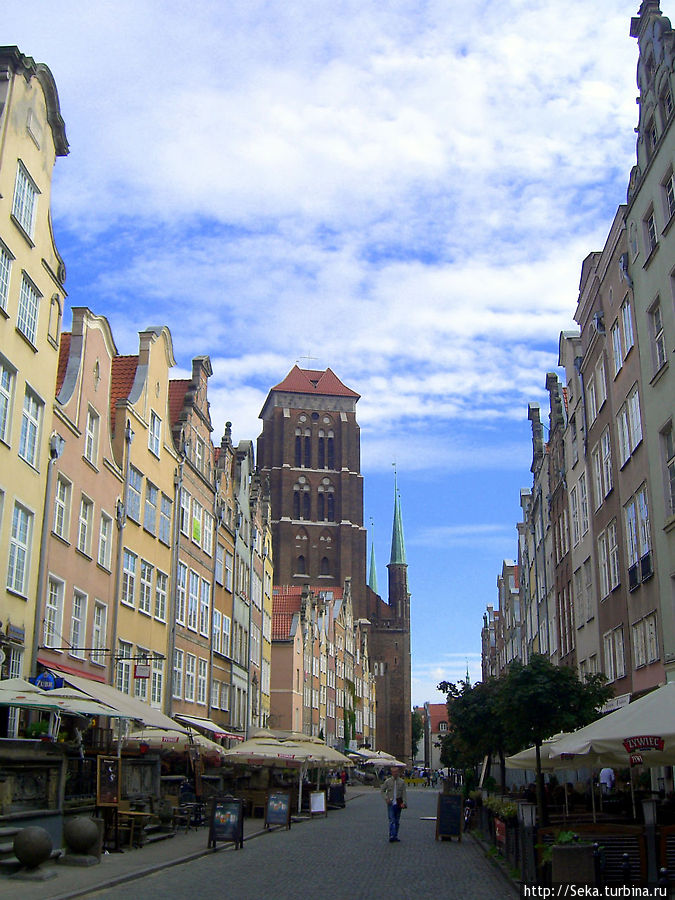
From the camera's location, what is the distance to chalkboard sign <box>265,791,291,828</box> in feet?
86.6

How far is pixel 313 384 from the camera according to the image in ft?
364

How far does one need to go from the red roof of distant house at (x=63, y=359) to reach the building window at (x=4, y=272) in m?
4.71

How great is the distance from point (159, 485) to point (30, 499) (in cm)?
1096

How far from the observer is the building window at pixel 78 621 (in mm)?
25812

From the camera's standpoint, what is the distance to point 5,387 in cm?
2152

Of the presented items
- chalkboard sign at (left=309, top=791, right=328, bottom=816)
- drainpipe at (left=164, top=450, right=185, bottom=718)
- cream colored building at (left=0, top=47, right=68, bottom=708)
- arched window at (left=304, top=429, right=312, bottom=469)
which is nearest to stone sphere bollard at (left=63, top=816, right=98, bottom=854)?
cream colored building at (left=0, top=47, right=68, bottom=708)

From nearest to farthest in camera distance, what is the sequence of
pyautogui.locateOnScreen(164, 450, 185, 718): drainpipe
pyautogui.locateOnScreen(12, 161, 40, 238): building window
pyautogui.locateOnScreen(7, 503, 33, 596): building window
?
1. pyautogui.locateOnScreen(7, 503, 33, 596): building window
2. pyautogui.locateOnScreen(12, 161, 40, 238): building window
3. pyautogui.locateOnScreen(164, 450, 185, 718): drainpipe

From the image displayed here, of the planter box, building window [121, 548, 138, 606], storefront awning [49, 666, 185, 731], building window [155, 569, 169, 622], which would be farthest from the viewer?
building window [155, 569, 169, 622]

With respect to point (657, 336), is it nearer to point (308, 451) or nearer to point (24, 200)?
point (24, 200)

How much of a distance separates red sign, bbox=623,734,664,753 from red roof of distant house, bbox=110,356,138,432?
73.7 ft

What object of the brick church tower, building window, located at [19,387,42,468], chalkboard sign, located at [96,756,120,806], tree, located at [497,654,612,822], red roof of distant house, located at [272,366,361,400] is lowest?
chalkboard sign, located at [96,756,120,806]

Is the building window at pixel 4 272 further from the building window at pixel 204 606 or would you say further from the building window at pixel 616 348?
the building window at pixel 204 606

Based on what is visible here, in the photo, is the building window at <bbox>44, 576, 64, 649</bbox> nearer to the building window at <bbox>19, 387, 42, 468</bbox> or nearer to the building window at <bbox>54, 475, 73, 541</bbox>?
the building window at <bbox>54, 475, 73, 541</bbox>

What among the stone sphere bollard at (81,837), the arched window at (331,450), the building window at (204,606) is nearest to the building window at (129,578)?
the building window at (204,606)
